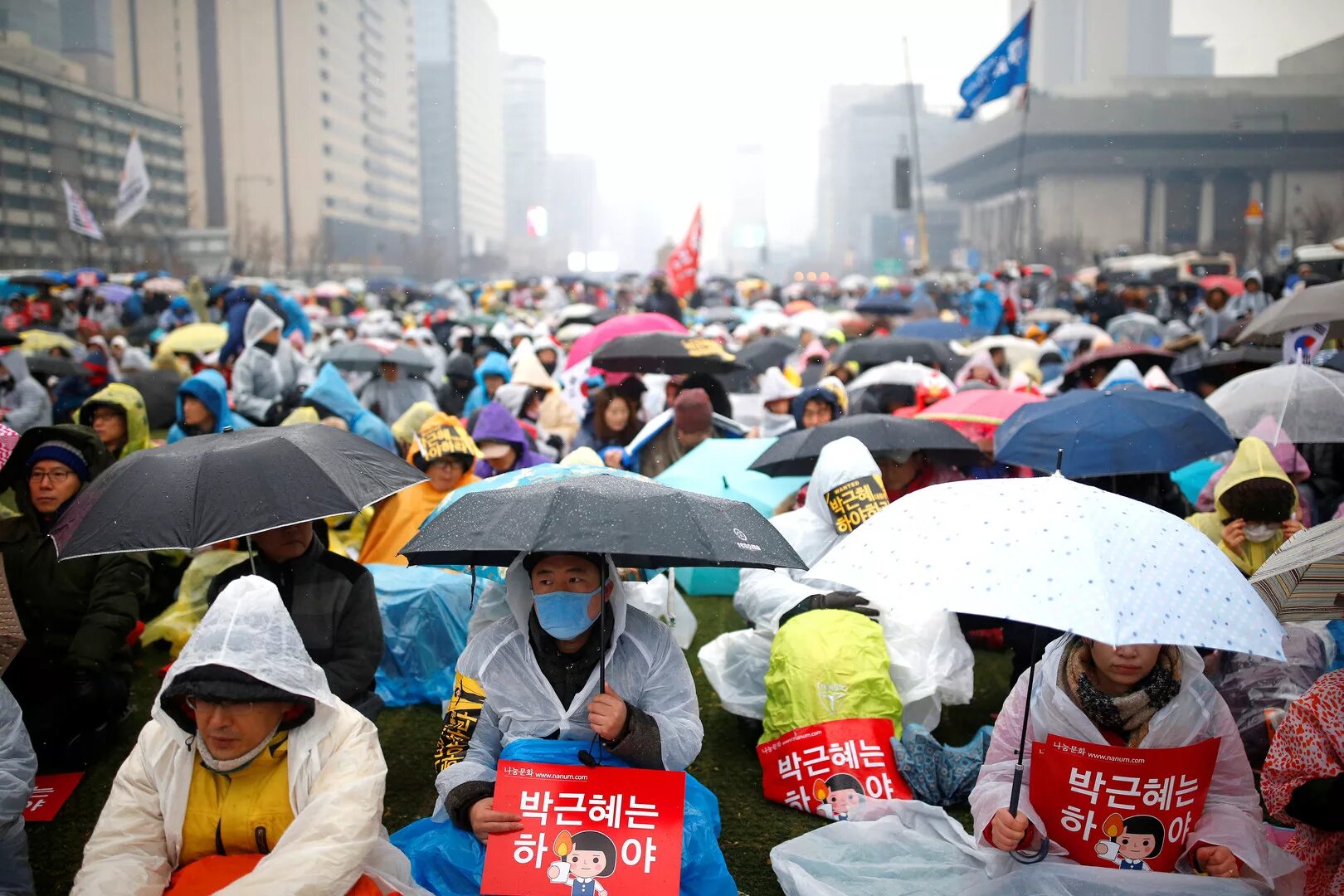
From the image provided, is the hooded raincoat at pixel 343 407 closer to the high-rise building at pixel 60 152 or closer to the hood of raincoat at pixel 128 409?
the hood of raincoat at pixel 128 409

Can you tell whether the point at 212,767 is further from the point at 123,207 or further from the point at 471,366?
the point at 123,207

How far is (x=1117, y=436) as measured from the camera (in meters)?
5.66

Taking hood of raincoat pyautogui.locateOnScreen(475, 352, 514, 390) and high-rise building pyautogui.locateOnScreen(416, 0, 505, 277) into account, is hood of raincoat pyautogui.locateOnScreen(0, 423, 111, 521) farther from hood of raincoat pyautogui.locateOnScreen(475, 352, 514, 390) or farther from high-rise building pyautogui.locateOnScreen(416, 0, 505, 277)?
high-rise building pyautogui.locateOnScreen(416, 0, 505, 277)

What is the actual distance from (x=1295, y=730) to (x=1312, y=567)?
0.46 metres

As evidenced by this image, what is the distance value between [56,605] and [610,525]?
3204mm

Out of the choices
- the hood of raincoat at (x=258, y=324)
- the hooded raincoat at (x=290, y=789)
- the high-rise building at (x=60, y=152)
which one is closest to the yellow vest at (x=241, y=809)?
the hooded raincoat at (x=290, y=789)

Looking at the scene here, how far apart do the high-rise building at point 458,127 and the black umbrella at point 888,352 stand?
7668 centimetres

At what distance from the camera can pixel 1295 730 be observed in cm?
300

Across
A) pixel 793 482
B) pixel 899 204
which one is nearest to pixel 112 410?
pixel 793 482

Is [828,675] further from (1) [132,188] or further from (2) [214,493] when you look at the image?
(1) [132,188]

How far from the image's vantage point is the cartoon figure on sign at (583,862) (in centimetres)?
305

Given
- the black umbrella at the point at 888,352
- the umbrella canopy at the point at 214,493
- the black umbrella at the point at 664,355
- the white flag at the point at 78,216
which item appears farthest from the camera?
the white flag at the point at 78,216

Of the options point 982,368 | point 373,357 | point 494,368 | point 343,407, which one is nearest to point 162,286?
point 373,357

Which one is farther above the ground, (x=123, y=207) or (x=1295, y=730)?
(x=123, y=207)
